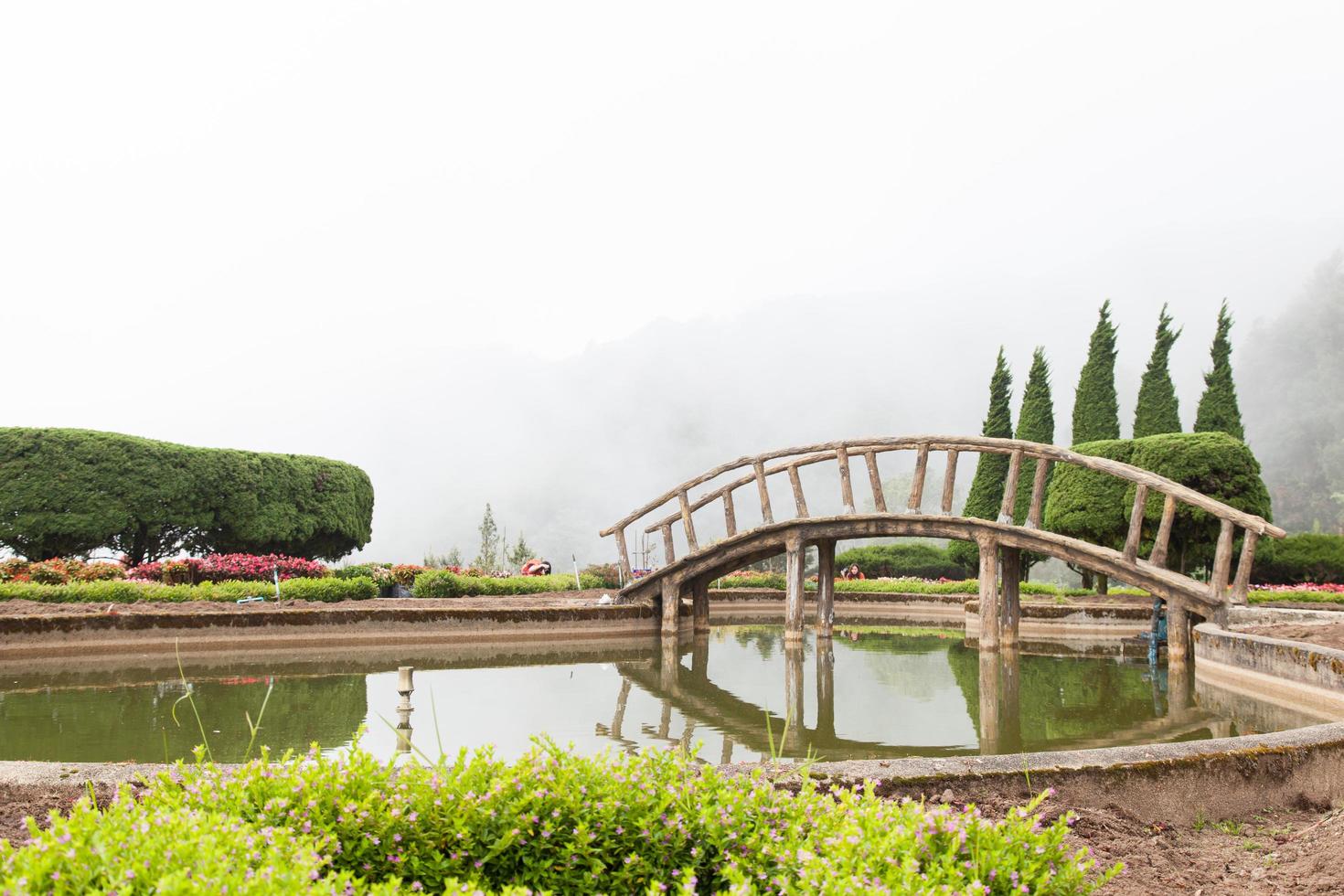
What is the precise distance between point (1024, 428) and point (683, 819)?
32.2m

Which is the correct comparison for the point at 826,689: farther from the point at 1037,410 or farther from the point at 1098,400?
the point at 1037,410

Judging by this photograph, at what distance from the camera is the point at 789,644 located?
16.4 m

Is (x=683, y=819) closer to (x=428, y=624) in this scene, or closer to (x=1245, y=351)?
(x=428, y=624)

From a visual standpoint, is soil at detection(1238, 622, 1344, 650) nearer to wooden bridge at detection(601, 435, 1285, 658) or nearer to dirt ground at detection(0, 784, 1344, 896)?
wooden bridge at detection(601, 435, 1285, 658)

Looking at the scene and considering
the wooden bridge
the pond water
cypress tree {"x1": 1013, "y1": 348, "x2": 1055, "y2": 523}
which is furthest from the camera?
cypress tree {"x1": 1013, "y1": 348, "x2": 1055, "y2": 523}

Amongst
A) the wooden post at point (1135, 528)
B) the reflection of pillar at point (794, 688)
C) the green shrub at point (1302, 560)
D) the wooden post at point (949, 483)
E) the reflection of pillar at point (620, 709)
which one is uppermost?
the wooden post at point (949, 483)

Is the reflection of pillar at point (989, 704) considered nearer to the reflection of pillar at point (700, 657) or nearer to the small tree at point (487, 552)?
the reflection of pillar at point (700, 657)

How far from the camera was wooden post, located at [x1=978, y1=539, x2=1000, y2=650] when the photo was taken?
15203 millimetres

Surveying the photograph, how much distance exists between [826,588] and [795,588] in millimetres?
849

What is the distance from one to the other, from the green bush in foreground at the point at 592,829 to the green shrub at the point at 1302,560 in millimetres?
24879

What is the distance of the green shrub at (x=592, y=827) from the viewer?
2.89 metres

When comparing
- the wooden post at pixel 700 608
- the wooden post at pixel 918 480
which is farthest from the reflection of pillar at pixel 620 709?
the wooden post at pixel 700 608

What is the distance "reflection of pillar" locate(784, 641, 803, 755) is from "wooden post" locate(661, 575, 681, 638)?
2.30 metres

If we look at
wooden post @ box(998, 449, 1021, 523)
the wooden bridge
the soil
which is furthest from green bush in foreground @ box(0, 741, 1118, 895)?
wooden post @ box(998, 449, 1021, 523)
